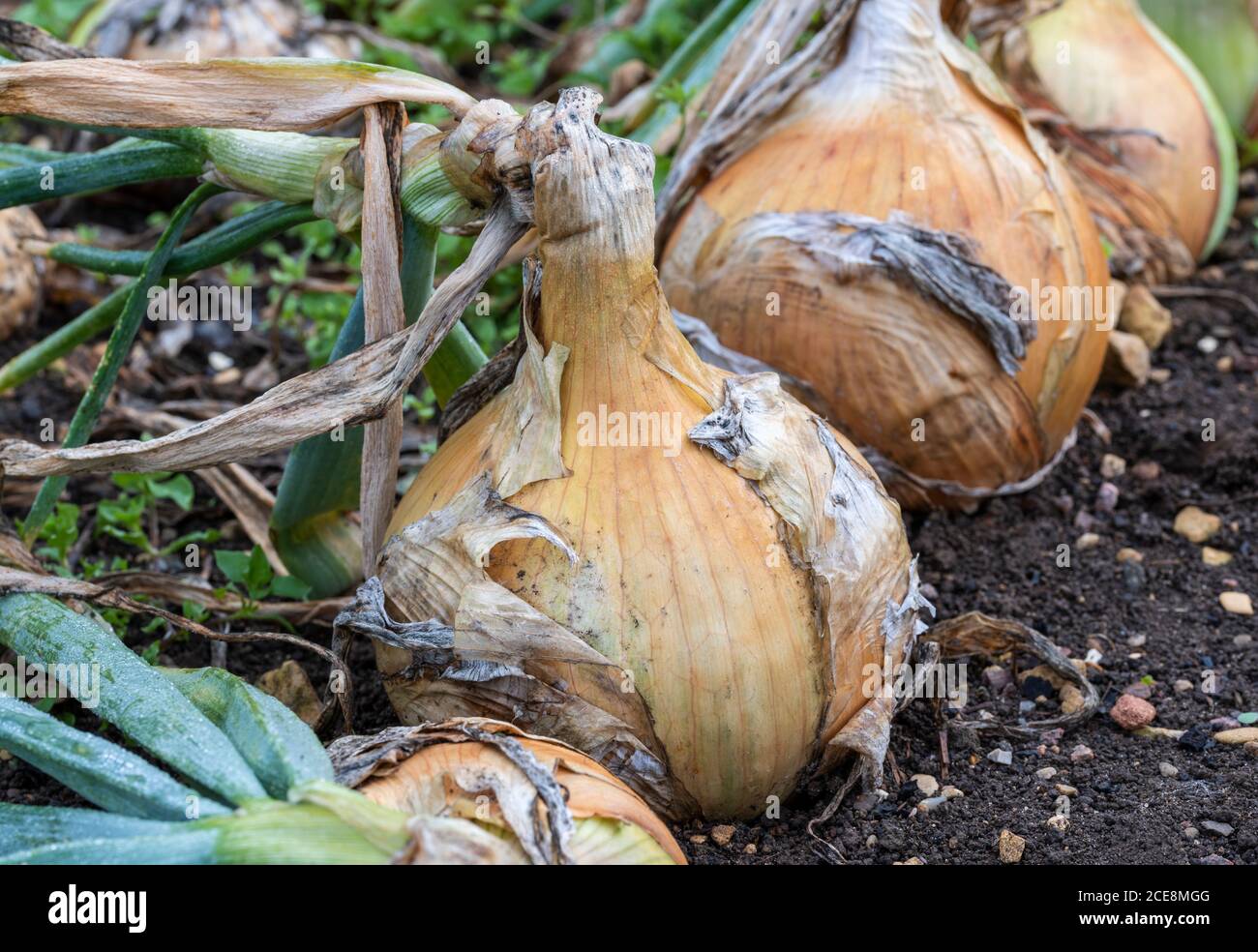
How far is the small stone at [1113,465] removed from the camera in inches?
97.1

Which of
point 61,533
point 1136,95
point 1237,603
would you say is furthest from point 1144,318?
point 61,533

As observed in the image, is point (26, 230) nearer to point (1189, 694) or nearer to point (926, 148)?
point (926, 148)

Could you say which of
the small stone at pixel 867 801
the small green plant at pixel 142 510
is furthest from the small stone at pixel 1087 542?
the small green plant at pixel 142 510

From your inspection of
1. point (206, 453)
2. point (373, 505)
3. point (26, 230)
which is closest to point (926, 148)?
point (373, 505)

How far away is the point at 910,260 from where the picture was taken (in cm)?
204

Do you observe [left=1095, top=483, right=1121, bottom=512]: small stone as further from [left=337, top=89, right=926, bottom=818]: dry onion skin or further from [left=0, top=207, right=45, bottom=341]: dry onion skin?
[left=0, top=207, right=45, bottom=341]: dry onion skin

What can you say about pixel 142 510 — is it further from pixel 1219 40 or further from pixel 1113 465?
pixel 1219 40

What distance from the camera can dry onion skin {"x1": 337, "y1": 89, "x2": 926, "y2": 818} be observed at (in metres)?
1.49

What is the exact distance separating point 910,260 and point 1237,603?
27.6 inches

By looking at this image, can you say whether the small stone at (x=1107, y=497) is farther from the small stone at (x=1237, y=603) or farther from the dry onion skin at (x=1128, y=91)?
the dry onion skin at (x=1128, y=91)

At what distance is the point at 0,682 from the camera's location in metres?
1.74

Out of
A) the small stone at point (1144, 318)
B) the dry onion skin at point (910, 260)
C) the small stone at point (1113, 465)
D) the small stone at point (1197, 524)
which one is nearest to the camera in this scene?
the dry onion skin at point (910, 260)

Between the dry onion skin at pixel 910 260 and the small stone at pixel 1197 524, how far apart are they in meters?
0.26

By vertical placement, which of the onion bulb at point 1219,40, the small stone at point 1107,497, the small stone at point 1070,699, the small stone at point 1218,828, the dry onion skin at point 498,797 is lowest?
the small stone at point 1218,828
